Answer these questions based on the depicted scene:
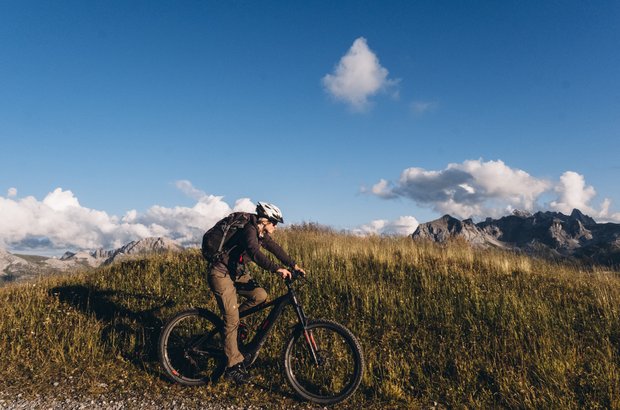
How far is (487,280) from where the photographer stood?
10.9 metres

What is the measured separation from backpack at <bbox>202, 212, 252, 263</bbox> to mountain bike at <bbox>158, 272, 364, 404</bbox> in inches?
42.0

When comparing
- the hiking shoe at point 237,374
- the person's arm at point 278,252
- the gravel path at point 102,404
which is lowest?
the gravel path at point 102,404

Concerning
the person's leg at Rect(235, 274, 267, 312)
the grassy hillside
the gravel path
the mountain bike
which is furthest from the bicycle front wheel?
the gravel path

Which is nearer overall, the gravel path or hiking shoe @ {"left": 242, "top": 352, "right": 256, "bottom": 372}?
the gravel path

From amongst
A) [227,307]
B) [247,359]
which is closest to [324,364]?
[247,359]

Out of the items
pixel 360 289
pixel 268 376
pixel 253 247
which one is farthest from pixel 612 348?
pixel 253 247

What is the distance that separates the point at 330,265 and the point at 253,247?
19.1ft

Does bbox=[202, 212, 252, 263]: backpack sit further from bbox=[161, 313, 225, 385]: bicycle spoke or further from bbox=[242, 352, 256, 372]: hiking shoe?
bbox=[242, 352, 256, 372]: hiking shoe

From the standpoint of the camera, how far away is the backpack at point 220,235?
645 cm

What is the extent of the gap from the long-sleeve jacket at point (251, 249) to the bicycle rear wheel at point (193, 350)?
109cm

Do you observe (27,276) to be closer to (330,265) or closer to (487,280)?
(330,265)

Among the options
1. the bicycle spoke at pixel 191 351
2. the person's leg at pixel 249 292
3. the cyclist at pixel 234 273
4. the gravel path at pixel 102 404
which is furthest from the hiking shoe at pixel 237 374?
the person's leg at pixel 249 292

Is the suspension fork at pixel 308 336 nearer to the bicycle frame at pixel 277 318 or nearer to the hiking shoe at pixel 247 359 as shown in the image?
the bicycle frame at pixel 277 318

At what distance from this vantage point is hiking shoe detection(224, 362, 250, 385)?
6.44m
